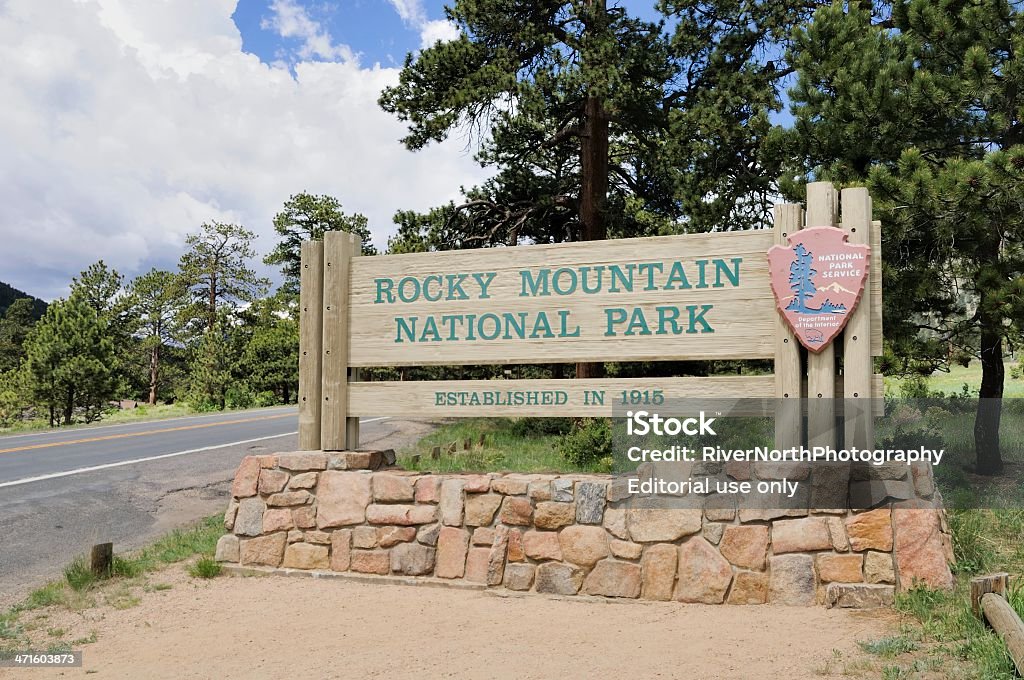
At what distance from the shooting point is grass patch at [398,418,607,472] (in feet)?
32.6

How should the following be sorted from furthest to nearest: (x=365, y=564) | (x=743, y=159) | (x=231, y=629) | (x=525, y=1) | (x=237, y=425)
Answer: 1. (x=237, y=425)
2. (x=525, y=1)
3. (x=743, y=159)
4. (x=365, y=564)
5. (x=231, y=629)

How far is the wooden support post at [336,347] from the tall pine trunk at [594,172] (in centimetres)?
725

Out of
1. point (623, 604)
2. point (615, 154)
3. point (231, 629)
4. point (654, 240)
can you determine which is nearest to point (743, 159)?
point (615, 154)

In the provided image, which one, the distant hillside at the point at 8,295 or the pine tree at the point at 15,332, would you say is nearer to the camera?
the pine tree at the point at 15,332

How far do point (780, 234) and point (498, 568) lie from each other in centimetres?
332

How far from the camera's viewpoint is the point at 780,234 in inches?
225

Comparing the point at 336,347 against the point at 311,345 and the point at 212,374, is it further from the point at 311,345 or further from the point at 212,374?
the point at 212,374

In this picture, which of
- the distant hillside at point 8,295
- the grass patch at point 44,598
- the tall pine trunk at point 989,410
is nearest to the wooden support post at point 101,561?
the grass patch at point 44,598

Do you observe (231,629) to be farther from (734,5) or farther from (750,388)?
(734,5)

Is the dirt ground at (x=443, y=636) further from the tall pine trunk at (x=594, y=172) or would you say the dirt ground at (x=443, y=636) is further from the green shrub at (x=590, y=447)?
the tall pine trunk at (x=594, y=172)

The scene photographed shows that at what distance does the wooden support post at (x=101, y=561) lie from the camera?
6277mm

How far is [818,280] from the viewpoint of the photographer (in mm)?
5594

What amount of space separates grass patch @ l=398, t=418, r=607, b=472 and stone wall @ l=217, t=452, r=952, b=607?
1.53 meters

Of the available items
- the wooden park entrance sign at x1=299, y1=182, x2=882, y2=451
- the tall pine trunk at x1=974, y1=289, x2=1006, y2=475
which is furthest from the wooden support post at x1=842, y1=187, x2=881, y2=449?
the tall pine trunk at x1=974, y1=289, x2=1006, y2=475
